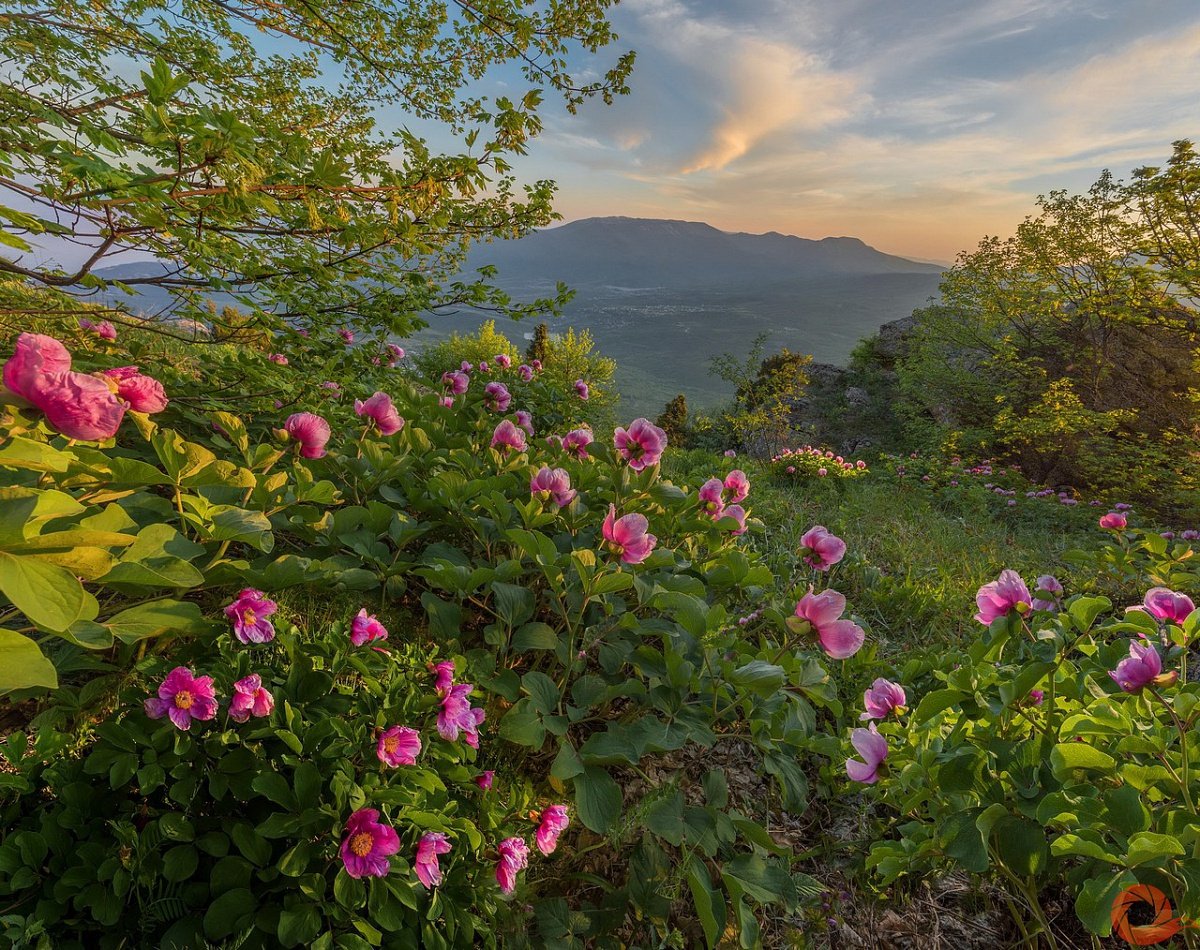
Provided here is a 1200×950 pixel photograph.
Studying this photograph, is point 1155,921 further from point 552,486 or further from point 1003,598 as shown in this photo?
point 552,486

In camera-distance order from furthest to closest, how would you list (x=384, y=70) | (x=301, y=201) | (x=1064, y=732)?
(x=384, y=70) → (x=301, y=201) → (x=1064, y=732)

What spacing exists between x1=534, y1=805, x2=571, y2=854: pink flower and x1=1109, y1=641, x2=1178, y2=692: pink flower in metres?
1.28

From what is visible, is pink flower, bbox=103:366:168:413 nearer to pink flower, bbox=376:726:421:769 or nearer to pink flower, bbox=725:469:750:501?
pink flower, bbox=376:726:421:769

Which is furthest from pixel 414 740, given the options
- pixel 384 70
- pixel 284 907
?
pixel 384 70

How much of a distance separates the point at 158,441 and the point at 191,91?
265 cm

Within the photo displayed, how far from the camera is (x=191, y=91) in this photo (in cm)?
262

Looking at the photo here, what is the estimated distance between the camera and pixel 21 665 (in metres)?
0.64

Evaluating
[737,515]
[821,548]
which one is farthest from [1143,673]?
[737,515]

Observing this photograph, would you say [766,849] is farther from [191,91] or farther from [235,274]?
[191,91]

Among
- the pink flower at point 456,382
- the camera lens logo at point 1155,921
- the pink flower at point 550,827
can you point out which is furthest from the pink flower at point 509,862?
the pink flower at point 456,382

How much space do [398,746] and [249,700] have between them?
0.92 ft

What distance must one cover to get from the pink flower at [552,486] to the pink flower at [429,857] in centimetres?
95

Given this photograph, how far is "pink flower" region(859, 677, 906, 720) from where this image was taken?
140 centimetres

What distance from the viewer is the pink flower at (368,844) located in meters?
0.85
